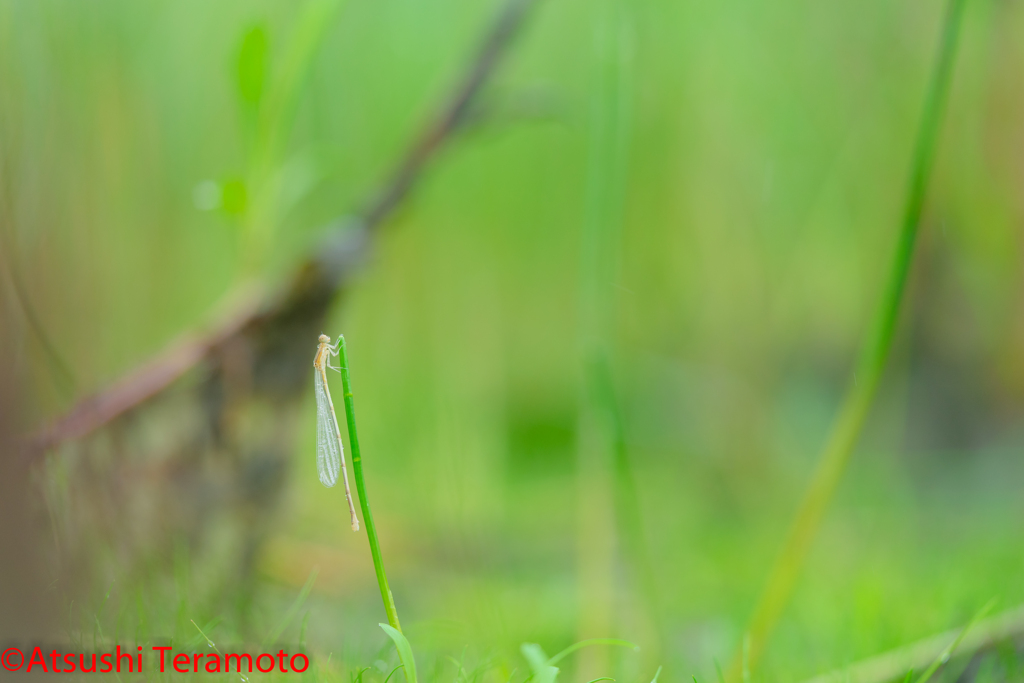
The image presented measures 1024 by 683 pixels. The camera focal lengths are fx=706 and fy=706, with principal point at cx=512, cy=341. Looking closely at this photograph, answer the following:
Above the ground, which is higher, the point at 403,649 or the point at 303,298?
the point at 303,298

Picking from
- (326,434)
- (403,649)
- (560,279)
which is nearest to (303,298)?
(326,434)

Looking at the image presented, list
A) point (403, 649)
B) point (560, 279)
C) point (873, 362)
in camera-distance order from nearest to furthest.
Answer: point (403, 649) < point (873, 362) < point (560, 279)

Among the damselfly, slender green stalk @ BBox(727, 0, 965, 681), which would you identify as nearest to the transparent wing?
the damselfly

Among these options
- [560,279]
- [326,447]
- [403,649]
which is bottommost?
[403,649]

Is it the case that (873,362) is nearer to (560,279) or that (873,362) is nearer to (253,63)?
(253,63)

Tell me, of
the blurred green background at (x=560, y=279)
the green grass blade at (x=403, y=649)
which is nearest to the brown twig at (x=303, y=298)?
the blurred green background at (x=560, y=279)

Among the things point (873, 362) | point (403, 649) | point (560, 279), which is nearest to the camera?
point (403, 649)

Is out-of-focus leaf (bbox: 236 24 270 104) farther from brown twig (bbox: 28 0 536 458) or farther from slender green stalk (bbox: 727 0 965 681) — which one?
slender green stalk (bbox: 727 0 965 681)
